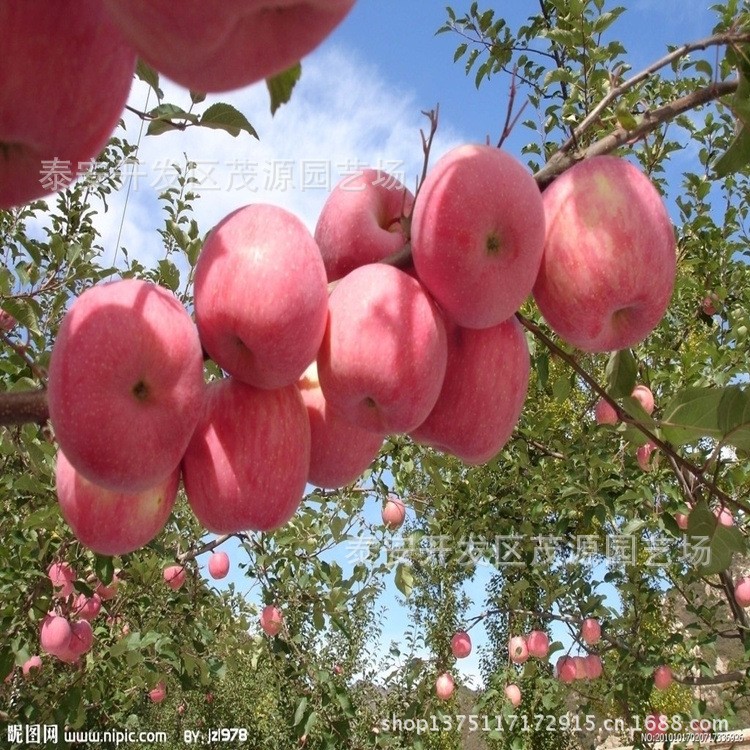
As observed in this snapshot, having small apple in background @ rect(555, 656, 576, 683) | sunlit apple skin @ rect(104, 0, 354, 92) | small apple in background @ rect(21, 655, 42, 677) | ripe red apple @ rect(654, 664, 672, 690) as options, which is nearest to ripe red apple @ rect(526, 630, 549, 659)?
small apple in background @ rect(555, 656, 576, 683)

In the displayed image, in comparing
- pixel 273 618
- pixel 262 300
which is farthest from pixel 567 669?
pixel 262 300

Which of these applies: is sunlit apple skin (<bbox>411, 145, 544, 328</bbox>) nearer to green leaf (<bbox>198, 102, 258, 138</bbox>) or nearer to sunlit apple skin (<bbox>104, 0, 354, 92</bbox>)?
sunlit apple skin (<bbox>104, 0, 354, 92</bbox>)

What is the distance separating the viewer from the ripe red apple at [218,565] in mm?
4160

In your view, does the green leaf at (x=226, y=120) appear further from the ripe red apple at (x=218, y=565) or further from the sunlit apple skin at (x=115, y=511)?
the ripe red apple at (x=218, y=565)

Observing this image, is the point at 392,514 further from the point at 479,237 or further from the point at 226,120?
the point at 479,237

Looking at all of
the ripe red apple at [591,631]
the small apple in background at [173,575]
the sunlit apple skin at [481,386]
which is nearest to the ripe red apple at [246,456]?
the sunlit apple skin at [481,386]

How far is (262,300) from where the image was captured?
773mm

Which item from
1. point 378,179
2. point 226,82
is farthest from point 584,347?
point 226,82

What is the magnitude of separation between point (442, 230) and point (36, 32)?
453 mm

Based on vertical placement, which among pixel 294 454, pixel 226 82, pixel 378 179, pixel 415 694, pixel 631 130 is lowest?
pixel 415 694

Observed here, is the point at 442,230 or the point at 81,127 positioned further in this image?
the point at 442,230

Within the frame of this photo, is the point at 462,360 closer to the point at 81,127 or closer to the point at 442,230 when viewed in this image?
the point at 442,230

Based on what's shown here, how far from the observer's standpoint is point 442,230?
31.8 inches

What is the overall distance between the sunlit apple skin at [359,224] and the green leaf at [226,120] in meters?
0.29
